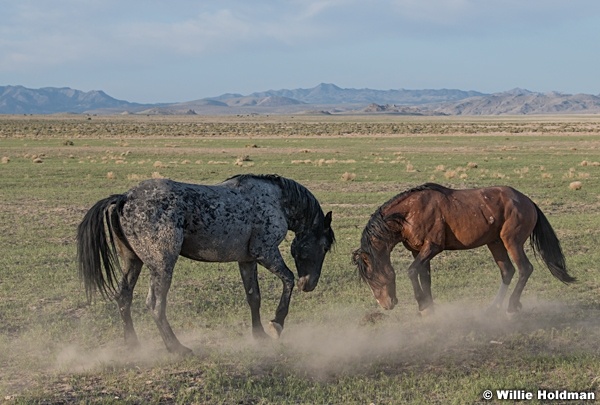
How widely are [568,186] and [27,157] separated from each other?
29.2 m

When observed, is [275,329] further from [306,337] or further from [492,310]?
[492,310]

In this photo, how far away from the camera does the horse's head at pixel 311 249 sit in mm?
7586

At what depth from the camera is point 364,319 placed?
823 centimetres

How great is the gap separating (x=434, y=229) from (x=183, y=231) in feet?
10.0

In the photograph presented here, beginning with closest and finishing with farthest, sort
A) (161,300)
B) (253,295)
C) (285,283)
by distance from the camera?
1. (161,300)
2. (285,283)
3. (253,295)

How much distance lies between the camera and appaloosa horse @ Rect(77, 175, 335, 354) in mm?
6555

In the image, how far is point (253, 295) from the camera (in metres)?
7.31

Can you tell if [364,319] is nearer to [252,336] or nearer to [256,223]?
[252,336]

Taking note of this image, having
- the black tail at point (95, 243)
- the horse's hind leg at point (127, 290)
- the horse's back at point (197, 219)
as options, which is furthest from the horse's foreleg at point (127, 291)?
the horse's back at point (197, 219)

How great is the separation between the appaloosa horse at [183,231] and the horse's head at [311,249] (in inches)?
7.1

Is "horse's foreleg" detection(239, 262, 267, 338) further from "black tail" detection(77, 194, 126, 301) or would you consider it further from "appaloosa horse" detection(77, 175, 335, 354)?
"black tail" detection(77, 194, 126, 301)

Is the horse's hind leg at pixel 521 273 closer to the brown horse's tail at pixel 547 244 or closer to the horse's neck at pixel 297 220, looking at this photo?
the brown horse's tail at pixel 547 244

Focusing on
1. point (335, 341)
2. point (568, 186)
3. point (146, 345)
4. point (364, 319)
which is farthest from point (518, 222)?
point (568, 186)

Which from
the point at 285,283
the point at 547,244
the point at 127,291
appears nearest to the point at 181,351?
the point at 127,291
